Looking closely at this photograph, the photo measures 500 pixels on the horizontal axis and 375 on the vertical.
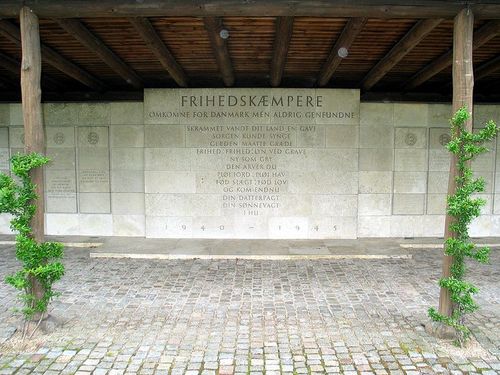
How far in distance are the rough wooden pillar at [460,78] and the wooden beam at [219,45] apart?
9.88ft

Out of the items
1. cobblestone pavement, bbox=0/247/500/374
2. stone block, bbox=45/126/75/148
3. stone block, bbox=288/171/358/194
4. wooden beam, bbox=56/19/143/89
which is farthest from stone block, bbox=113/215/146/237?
stone block, bbox=288/171/358/194

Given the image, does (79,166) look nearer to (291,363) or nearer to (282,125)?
(282,125)

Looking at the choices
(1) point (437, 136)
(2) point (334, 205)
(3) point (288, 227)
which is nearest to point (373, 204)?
(2) point (334, 205)

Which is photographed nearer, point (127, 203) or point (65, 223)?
point (127, 203)

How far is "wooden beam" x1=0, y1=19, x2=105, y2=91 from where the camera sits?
5.69m

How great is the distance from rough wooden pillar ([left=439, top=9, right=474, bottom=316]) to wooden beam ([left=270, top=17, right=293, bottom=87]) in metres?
2.09

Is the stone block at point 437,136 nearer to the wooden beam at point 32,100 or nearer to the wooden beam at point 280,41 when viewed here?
the wooden beam at point 280,41

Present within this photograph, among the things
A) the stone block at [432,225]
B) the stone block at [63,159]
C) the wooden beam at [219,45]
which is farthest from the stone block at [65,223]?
the stone block at [432,225]

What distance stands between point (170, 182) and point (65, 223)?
266 centimetres

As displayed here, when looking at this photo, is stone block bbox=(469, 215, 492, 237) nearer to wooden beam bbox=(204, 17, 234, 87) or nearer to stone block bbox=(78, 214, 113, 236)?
wooden beam bbox=(204, 17, 234, 87)

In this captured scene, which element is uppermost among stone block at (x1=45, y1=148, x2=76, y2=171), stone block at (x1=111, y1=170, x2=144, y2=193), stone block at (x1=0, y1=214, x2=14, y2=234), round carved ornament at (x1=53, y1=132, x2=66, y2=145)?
round carved ornament at (x1=53, y1=132, x2=66, y2=145)

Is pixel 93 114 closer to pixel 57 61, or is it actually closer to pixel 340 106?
pixel 57 61

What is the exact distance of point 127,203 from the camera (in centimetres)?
927

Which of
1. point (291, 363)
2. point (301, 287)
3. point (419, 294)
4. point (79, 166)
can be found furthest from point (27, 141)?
point (419, 294)
